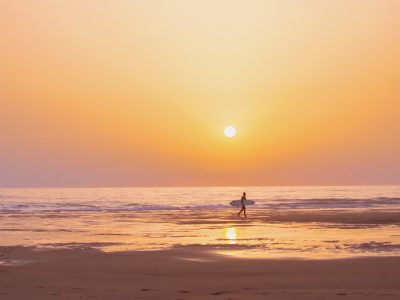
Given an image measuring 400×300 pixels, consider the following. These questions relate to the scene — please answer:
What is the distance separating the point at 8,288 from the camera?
12398mm

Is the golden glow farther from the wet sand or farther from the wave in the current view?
the wave

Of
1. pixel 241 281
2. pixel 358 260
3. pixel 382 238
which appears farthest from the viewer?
pixel 382 238

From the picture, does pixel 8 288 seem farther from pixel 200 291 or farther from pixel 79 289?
pixel 200 291

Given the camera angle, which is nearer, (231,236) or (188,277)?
(188,277)

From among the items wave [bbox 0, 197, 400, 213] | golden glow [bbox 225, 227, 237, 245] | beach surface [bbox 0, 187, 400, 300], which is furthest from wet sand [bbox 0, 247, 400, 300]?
wave [bbox 0, 197, 400, 213]

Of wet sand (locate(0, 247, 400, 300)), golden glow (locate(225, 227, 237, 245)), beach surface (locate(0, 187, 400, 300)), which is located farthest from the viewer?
golden glow (locate(225, 227, 237, 245))

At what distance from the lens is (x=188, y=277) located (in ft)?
46.4

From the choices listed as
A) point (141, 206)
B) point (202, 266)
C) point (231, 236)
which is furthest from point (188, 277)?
point (141, 206)

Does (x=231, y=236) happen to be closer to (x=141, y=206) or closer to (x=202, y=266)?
(x=202, y=266)

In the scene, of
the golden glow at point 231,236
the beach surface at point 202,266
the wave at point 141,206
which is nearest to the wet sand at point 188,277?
the beach surface at point 202,266

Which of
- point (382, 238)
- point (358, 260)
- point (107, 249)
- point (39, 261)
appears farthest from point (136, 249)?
point (382, 238)

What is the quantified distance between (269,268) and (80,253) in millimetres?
6949

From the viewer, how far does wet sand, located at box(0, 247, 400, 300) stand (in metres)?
11.7

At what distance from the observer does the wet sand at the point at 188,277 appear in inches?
462
